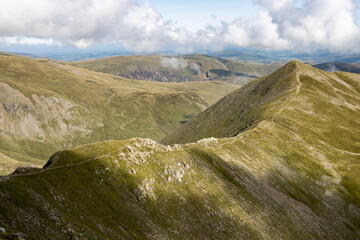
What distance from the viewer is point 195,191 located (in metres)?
73.1

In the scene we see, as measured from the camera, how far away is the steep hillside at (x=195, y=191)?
44.4 meters

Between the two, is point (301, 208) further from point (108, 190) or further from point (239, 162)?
point (108, 190)

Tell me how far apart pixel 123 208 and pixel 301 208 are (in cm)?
6922

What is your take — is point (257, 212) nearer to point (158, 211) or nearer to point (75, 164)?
point (158, 211)

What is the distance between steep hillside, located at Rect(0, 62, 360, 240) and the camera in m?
44.4

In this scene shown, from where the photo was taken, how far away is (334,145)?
145m

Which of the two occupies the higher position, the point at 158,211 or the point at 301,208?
the point at 158,211

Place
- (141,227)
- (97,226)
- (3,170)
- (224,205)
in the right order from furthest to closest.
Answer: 1. (3,170)
2. (224,205)
3. (141,227)
4. (97,226)

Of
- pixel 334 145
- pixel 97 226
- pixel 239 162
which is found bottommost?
pixel 334 145

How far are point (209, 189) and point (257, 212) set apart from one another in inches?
662

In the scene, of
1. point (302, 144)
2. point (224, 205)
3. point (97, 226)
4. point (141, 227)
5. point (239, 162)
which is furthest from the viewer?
point (302, 144)

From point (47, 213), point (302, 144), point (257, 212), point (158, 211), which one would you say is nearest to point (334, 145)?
point (302, 144)

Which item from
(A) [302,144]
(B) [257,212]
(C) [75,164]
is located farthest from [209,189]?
(A) [302,144]

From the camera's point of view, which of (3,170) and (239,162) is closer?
(239,162)
